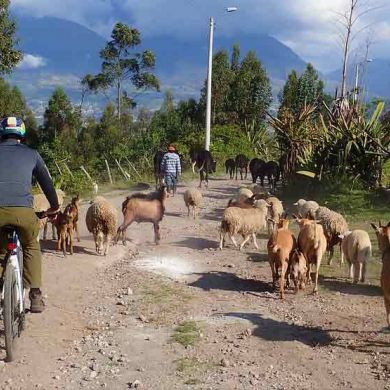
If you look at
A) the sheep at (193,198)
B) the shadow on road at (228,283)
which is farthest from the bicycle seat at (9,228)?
the sheep at (193,198)

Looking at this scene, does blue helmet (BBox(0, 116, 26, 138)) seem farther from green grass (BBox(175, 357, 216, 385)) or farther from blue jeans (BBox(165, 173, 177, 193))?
blue jeans (BBox(165, 173, 177, 193))

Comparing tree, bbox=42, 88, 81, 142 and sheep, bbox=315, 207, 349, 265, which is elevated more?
tree, bbox=42, 88, 81, 142

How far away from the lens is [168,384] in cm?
494

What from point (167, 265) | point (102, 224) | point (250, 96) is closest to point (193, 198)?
point (102, 224)

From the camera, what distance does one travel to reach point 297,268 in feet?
25.7

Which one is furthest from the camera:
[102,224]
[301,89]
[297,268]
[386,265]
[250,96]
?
[301,89]

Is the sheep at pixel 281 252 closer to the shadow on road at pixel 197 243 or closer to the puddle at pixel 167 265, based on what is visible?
the puddle at pixel 167 265

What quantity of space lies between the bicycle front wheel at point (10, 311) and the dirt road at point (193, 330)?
7.0 inches

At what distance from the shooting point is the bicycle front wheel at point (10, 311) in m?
4.90

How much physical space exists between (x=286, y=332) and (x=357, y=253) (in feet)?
8.58

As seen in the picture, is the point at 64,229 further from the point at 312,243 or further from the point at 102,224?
the point at 312,243

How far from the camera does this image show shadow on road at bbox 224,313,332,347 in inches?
237

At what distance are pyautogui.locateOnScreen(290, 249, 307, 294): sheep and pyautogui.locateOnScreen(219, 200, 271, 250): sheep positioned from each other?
2471mm

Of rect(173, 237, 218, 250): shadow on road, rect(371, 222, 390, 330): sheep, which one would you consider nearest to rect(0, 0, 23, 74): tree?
rect(173, 237, 218, 250): shadow on road
